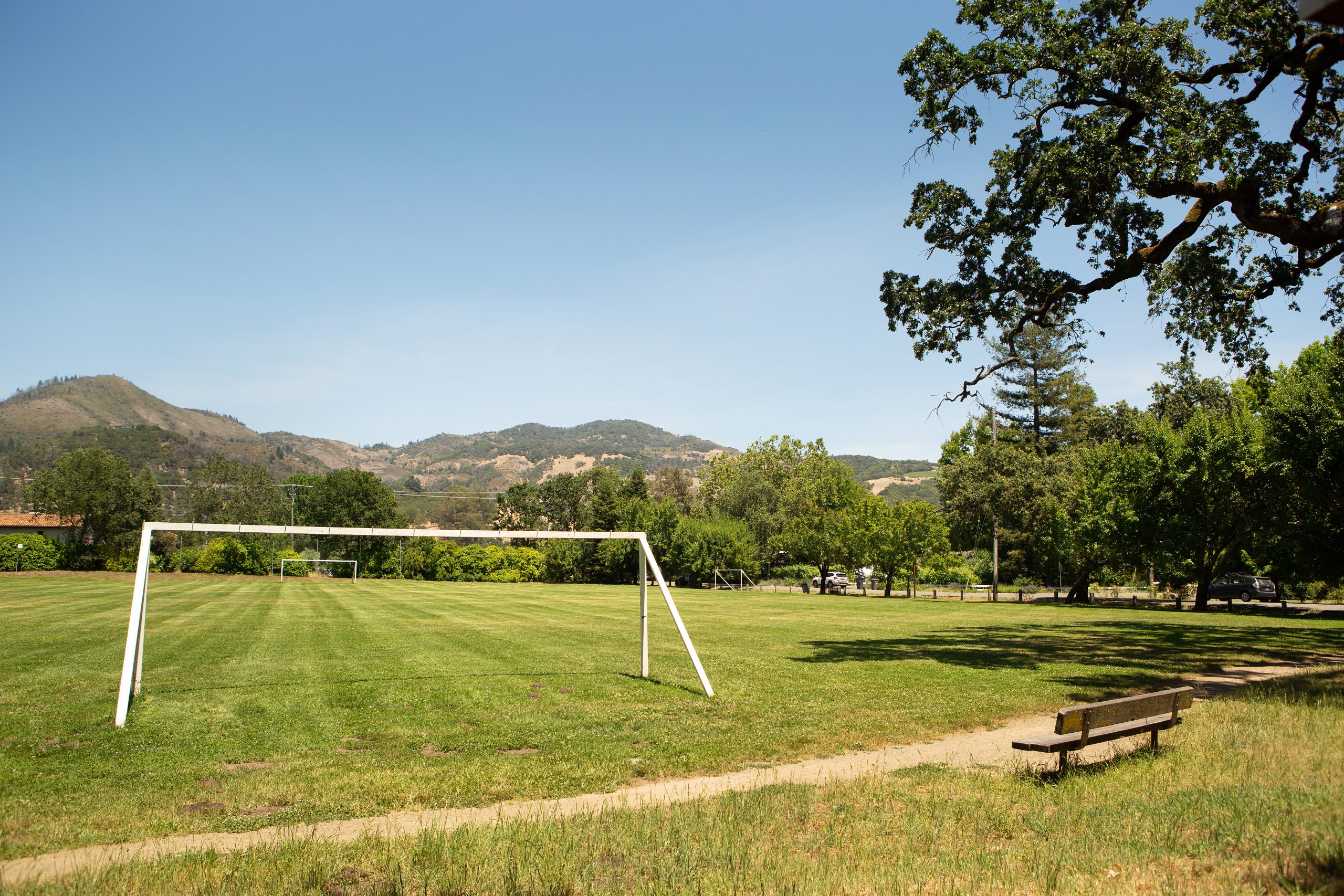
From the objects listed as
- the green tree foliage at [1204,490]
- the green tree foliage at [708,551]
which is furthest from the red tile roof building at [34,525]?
the green tree foliage at [1204,490]

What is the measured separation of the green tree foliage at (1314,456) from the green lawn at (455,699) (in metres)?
3.00

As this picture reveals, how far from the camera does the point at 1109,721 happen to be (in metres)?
8.26

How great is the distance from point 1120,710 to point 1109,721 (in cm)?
29

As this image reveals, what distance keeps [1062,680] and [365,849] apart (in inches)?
532

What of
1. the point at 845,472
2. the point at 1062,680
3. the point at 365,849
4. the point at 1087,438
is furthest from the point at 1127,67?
the point at 845,472

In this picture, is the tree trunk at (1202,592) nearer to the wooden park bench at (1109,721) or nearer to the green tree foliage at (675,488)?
the wooden park bench at (1109,721)

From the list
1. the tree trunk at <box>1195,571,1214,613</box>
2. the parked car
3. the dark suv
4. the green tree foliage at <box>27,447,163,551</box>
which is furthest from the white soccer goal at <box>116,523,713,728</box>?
the green tree foliage at <box>27,447,163,551</box>

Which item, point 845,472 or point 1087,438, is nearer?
point 1087,438

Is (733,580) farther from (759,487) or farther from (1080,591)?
(1080,591)

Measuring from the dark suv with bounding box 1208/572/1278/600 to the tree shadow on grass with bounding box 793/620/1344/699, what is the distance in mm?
19834

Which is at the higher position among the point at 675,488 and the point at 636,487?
the point at 675,488

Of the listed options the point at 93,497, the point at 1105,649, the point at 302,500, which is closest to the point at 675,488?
the point at 302,500

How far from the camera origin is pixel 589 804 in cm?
764

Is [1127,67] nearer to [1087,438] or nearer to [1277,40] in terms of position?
[1277,40]
